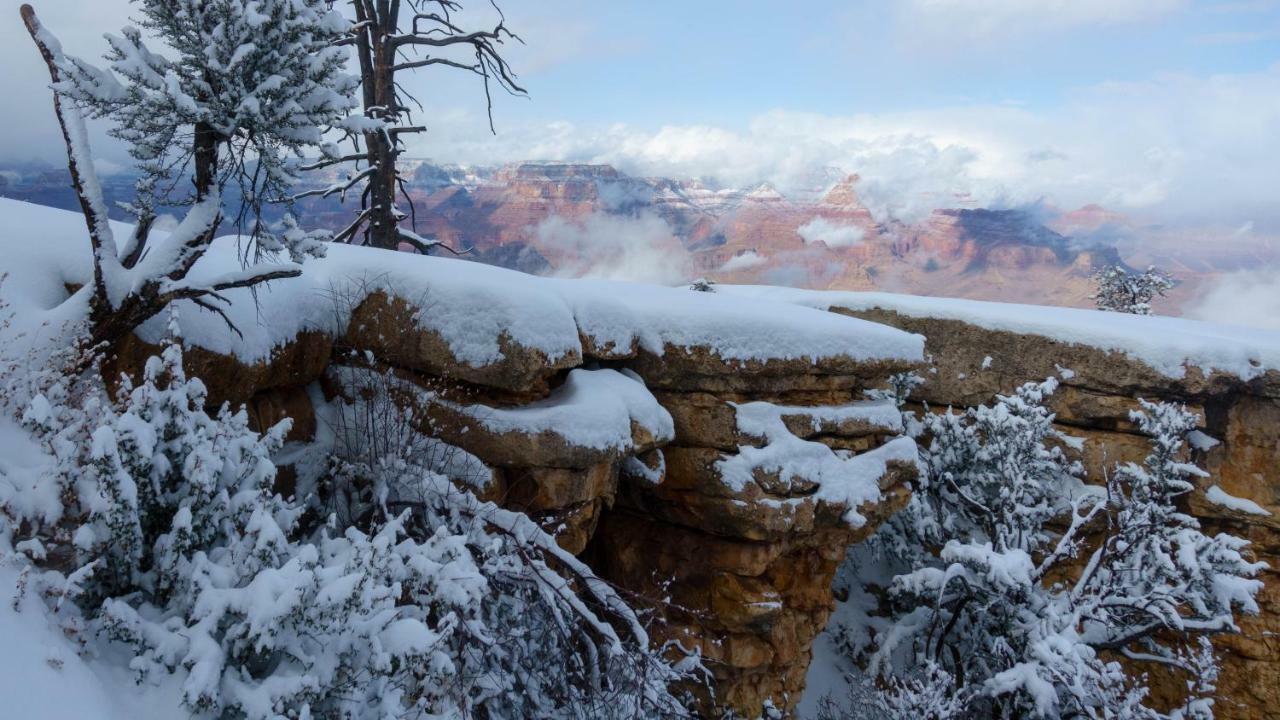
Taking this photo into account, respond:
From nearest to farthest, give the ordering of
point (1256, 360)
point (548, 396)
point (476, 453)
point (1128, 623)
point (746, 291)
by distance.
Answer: point (476, 453)
point (548, 396)
point (1128, 623)
point (1256, 360)
point (746, 291)

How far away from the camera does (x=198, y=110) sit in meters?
3.30

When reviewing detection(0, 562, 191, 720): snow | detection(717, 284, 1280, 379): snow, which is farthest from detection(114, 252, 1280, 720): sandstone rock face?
detection(0, 562, 191, 720): snow

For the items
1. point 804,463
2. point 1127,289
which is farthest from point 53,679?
point 1127,289

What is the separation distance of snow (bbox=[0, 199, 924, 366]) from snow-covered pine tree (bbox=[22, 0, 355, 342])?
9.0 inches

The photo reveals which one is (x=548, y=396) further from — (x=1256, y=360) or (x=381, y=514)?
(x=1256, y=360)

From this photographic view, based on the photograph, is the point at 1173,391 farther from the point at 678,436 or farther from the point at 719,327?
the point at 678,436

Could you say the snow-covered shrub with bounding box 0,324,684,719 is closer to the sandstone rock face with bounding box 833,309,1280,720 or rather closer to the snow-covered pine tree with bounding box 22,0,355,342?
the snow-covered pine tree with bounding box 22,0,355,342

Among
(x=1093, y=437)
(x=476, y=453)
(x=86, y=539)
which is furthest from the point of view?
(x=1093, y=437)

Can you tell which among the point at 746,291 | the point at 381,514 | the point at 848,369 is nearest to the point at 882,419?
the point at 848,369

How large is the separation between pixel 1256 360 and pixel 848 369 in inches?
219

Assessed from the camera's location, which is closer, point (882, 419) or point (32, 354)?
point (32, 354)

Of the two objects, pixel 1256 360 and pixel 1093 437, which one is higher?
pixel 1256 360

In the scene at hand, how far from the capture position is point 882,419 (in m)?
6.80

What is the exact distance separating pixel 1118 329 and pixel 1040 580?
3667 mm
